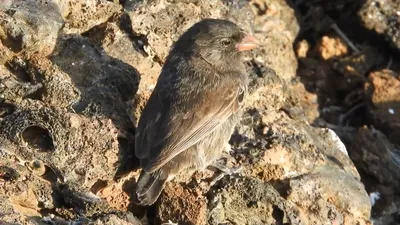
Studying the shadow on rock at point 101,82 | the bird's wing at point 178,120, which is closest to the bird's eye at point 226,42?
the bird's wing at point 178,120

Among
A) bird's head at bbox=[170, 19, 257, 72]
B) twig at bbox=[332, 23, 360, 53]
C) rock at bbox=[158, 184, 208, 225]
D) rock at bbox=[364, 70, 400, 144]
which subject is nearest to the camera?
rock at bbox=[158, 184, 208, 225]

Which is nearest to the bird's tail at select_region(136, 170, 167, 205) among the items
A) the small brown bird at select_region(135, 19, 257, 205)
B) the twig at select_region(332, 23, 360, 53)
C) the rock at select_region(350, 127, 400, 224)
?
the small brown bird at select_region(135, 19, 257, 205)

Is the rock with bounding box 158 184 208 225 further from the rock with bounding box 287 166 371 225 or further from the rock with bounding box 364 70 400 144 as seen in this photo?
the rock with bounding box 364 70 400 144

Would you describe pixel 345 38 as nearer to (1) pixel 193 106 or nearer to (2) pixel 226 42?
(2) pixel 226 42

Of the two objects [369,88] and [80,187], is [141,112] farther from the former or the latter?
[369,88]

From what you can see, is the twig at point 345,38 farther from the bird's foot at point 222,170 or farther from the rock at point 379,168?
the bird's foot at point 222,170

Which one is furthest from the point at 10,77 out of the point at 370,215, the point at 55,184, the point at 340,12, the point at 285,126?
the point at 340,12

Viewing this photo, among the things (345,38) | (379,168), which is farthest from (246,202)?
(345,38)
